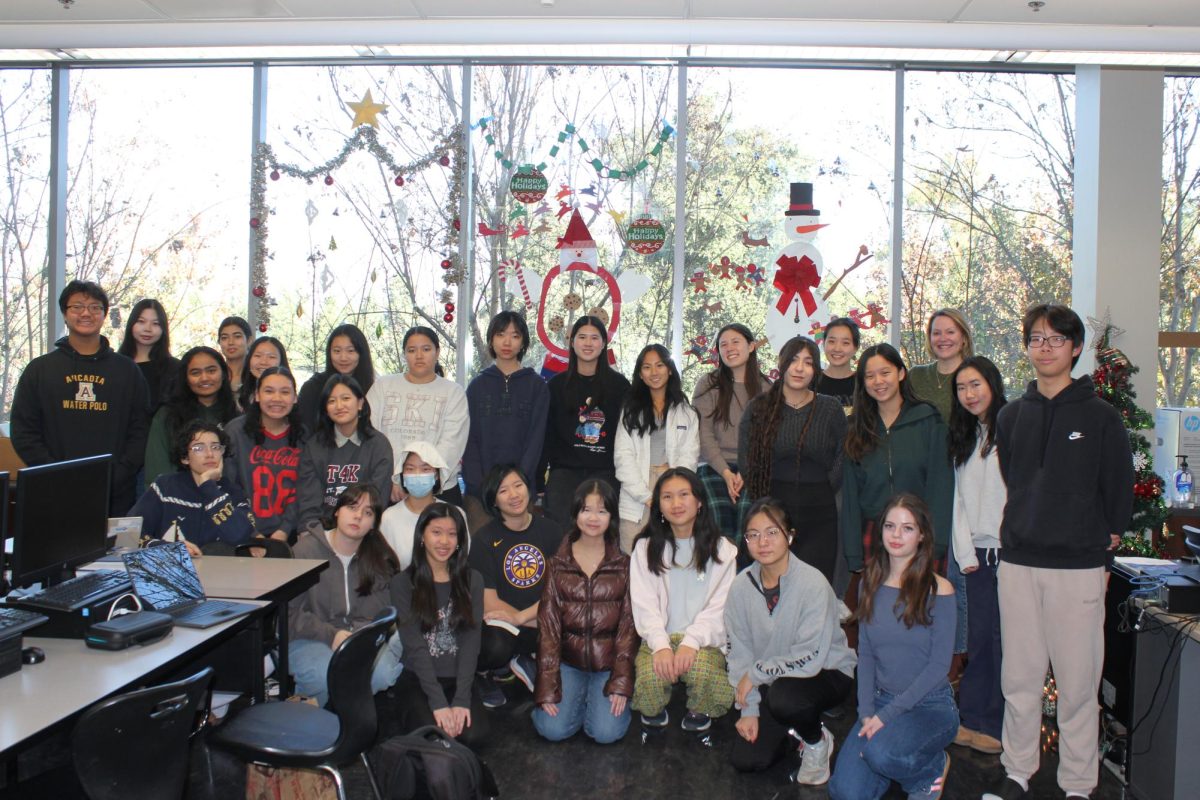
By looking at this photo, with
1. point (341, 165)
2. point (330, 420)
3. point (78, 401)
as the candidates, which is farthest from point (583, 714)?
point (341, 165)

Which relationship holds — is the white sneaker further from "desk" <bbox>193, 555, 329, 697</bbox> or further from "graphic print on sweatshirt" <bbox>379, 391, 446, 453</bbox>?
"graphic print on sweatshirt" <bbox>379, 391, 446, 453</bbox>

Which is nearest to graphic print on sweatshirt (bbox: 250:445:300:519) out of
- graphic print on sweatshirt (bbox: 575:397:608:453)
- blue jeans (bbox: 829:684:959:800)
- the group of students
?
the group of students

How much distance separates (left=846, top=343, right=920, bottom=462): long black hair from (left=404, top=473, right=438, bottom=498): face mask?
180cm

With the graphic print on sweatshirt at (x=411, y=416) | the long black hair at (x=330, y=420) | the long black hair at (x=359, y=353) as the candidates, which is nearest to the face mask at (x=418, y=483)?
the long black hair at (x=330, y=420)

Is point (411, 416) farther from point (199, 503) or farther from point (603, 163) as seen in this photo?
point (603, 163)

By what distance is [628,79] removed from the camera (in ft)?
18.9

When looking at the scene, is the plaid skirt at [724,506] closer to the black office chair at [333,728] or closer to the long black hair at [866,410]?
the long black hair at [866,410]

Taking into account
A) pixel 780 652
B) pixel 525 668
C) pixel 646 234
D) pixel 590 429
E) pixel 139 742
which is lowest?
pixel 525 668

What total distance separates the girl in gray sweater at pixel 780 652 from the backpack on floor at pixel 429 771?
3.56ft

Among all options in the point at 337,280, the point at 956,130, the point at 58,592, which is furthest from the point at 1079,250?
the point at 58,592

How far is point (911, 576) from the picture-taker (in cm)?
300

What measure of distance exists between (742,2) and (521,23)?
1.23m

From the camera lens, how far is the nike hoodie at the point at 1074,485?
2.85 m

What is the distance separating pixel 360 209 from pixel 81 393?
2358 millimetres
